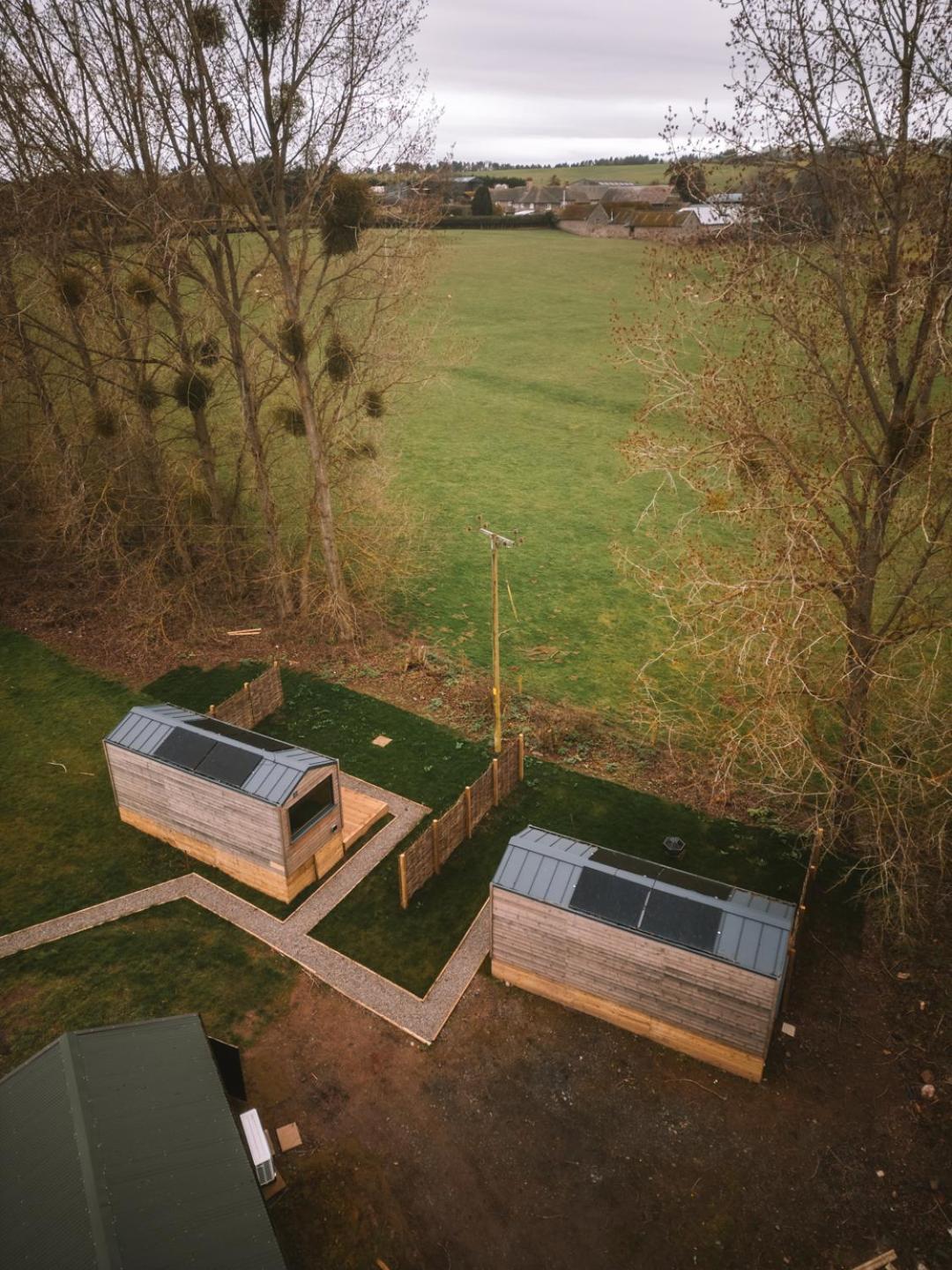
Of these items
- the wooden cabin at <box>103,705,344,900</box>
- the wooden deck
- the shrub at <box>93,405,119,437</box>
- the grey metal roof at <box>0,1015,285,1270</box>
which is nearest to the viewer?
the grey metal roof at <box>0,1015,285,1270</box>

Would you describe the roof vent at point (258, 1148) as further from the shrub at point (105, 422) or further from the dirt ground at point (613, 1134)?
the shrub at point (105, 422)

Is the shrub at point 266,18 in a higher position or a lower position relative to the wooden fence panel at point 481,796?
higher

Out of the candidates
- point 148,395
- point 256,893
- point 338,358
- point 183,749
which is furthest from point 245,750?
point 148,395

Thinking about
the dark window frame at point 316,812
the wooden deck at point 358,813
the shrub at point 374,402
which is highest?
the shrub at point 374,402

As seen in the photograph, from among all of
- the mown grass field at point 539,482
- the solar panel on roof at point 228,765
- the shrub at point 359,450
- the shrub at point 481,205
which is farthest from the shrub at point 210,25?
the shrub at point 481,205

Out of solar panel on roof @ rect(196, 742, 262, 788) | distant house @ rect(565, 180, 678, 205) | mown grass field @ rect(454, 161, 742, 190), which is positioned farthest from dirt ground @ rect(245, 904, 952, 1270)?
mown grass field @ rect(454, 161, 742, 190)

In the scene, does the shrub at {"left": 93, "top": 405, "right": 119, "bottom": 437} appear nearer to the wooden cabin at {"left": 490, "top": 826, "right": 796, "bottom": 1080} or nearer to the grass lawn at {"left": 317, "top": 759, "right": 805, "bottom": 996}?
the grass lawn at {"left": 317, "top": 759, "right": 805, "bottom": 996}

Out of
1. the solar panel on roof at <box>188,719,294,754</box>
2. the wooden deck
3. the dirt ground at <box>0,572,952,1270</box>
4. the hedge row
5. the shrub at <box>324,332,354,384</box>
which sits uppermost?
the hedge row
